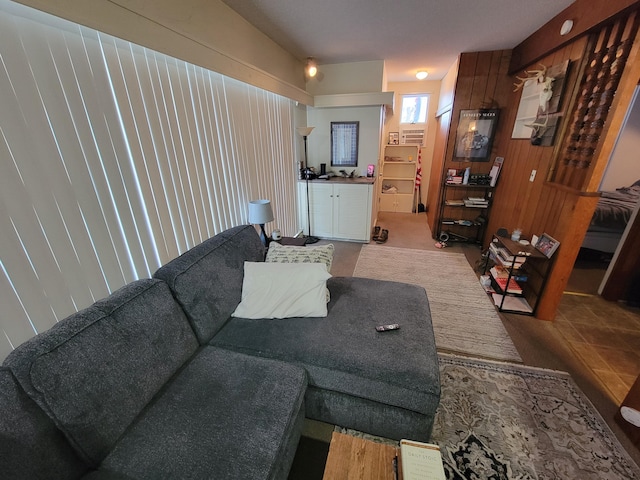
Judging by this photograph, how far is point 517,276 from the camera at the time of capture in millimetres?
2549

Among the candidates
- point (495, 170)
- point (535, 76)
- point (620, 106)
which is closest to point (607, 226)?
point (495, 170)

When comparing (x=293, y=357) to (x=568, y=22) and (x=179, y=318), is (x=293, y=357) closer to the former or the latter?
(x=179, y=318)

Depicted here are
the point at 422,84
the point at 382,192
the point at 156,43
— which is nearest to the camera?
the point at 156,43

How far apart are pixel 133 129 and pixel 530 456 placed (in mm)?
2678

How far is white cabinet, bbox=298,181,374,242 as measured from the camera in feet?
12.2

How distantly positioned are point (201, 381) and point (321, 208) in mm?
2986

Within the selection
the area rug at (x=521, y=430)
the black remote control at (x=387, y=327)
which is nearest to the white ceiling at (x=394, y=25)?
the black remote control at (x=387, y=327)

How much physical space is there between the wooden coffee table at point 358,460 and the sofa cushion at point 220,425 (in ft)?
0.67

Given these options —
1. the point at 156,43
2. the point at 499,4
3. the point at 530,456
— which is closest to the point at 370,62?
the point at 499,4

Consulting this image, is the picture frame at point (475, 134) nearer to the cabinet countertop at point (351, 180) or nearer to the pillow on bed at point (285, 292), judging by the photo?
the cabinet countertop at point (351, 180)

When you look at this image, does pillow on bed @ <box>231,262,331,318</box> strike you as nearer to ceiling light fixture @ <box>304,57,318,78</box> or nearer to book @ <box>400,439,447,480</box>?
book @ <box>400,439,447,480</box>

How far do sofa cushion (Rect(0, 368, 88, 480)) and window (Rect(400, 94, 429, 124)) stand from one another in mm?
6030

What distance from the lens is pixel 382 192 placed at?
5652 mm

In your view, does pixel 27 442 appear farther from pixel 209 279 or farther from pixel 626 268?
pixel 626 268
